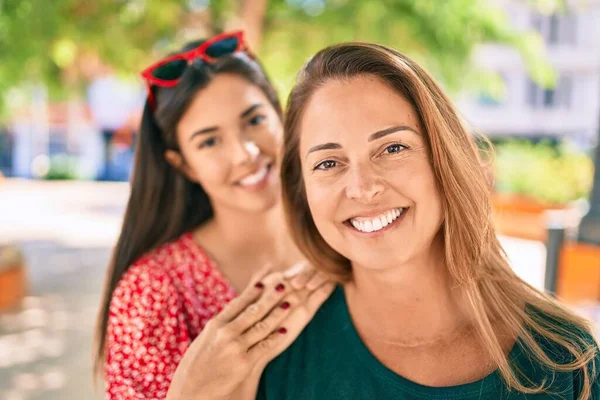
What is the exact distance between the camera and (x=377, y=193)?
1.66 metres

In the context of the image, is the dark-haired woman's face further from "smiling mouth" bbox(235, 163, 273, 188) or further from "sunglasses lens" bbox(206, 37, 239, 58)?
"sunglasses lens" bbox(206, 37, 239, 58)

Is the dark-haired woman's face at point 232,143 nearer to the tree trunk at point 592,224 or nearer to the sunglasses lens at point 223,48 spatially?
the sunglasses lens at point 223,48

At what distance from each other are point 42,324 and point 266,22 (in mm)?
→ 4089

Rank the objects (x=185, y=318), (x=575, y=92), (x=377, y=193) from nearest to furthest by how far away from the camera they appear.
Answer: (x=377, y=193), (x=185, y=318), (x=575, y=92)

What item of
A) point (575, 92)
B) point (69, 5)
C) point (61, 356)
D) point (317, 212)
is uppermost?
point (575, 92)

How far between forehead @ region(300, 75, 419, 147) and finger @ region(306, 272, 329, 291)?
53cm

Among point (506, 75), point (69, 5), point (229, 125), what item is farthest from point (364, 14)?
point (506, 75)

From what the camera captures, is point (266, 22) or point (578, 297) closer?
point (266, 22)

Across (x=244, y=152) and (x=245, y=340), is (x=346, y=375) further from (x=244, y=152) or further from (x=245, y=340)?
(x=244, y=152)

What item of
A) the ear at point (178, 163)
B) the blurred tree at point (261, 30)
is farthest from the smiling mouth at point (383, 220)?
the blurred tree at point (261, 30)

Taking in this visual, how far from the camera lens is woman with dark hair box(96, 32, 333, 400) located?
6.40 feet

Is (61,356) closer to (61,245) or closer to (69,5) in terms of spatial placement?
(69,5)

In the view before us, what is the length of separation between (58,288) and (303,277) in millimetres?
7277

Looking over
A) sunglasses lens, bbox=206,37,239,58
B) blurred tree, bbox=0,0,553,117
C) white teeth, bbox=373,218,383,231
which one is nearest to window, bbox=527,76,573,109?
blurred tree, bbox=0,0,553,117
